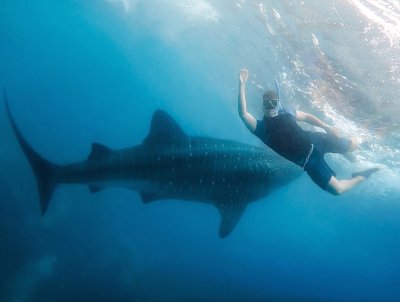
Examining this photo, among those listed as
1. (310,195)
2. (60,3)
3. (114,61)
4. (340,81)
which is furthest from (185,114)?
(340,81)

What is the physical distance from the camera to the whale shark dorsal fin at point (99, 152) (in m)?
5.41

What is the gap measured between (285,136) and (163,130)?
211cm

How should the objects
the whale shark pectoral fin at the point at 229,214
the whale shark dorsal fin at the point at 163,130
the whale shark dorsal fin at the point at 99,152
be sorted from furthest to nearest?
the whale shark pectoral fin at the point at 229,214
the whale shark dorsal fin at the point at 99,152
the whale shark dorsal fin at the point at 163,130

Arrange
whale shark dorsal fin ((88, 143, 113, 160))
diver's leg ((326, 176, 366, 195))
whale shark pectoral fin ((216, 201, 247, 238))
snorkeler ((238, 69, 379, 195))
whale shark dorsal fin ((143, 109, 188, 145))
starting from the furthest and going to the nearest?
diver's leg ((326, 176, 366, 195)) < whale shark pectoral fin ((216, 201, 247, 238)) < snorkeler ((238, 69, 379, 195)) < whale shark dorsal fin ((88, 143, 113, 160)) < whale shark dorsal fin ((143, 109, 188, 145))

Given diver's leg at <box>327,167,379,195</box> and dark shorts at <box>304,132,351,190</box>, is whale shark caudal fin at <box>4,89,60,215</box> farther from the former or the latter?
diver's leg at <box>327,167,379,195</box>

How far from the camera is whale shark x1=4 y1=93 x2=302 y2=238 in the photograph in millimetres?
5383

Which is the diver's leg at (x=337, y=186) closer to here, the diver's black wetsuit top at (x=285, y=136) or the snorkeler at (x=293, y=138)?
the snorkeler at (x=293, y=138)

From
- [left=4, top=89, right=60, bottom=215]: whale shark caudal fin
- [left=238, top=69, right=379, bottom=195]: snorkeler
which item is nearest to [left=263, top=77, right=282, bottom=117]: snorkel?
[left=238, top=69, right=379, bottom=195]: snorkeler

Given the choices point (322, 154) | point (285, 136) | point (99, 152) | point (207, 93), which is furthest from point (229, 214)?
point (207, 93)

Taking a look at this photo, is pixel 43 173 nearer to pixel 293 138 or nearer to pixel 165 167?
pixel 165 167

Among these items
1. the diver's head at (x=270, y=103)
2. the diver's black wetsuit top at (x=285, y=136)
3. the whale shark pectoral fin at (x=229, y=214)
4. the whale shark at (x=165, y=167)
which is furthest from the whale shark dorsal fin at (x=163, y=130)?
the whale shark pectoral fin at (x=229, y=214)

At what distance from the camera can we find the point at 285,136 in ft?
19.6

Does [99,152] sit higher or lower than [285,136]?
lower

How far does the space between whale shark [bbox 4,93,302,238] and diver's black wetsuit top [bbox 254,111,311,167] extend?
292 mm
